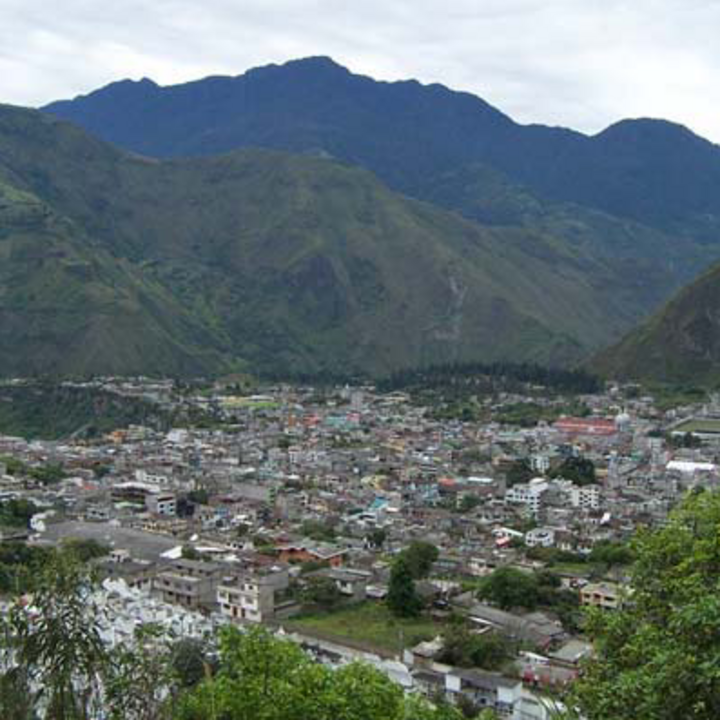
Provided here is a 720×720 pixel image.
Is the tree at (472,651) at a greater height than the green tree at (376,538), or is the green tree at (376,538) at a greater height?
the tree at (472,651)

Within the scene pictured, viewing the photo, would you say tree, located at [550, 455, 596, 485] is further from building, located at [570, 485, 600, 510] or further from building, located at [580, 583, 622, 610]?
building, located at [580, 583, 622, 610]

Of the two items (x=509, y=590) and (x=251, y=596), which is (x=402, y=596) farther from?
(x=251, y=596)

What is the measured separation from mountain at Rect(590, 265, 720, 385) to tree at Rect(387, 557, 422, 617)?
61.9 metres

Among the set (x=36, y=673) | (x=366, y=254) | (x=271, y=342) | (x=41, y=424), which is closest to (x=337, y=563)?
(x=36, y=673)

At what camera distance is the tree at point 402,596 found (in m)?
29.1

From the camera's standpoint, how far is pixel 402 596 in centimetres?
2922

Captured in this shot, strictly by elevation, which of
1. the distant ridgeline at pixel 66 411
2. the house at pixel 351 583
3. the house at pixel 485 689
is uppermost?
the house at pixel 485 689

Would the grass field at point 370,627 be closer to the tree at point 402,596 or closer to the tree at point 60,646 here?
the tree at point 402,596

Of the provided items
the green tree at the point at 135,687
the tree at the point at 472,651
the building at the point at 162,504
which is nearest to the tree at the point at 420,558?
the tree at the point at 472,651

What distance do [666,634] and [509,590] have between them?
2108 centimetres

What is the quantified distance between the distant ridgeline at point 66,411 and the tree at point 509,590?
4338 centimetres

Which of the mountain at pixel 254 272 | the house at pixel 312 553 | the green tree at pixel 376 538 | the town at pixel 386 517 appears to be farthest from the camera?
the mountain at pixel 254 272

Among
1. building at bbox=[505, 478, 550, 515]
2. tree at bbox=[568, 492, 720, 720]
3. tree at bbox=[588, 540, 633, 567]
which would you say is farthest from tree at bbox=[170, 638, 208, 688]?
building at bbox=[505, 478, 550, 515]

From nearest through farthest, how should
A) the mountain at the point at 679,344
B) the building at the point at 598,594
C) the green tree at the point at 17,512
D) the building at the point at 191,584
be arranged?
1. the building at the point at 598,594
2. the building at the point at 191,584
3. the green tree at the point at 17,512
4. the mountain at the point at 679,344
